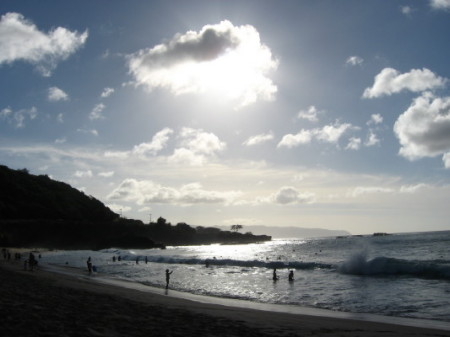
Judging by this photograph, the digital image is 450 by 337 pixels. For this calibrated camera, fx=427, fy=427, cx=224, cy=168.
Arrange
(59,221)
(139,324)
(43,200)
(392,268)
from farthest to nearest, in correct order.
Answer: (43,200)
(59,221)
(392,268)
(139,324)

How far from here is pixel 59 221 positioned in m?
124

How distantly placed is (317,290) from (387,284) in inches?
277

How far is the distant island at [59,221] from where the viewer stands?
113 m

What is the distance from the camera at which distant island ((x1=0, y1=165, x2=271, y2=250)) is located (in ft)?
371

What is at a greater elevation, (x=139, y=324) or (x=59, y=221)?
(x=59, y=221)

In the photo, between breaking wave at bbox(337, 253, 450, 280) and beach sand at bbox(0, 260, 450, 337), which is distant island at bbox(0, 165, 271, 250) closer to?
breaking wave at bbox(337, 253, 450, 280)

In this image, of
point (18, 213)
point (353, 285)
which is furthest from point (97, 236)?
point (353, 285)

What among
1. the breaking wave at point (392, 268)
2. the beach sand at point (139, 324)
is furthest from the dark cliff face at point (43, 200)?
the beach sand at point (139, 324)

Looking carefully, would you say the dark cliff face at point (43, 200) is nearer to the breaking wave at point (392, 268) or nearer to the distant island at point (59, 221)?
the distant island at point (59, 221)

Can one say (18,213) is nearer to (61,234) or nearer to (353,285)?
(61,234)

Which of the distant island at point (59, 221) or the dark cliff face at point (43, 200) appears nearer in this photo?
the distant island at point (59, 221)

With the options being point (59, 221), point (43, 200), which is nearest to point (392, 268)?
point (59, 221)

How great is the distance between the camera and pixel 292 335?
41.7 feet

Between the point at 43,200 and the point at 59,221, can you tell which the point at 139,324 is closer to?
the point at 59,221
